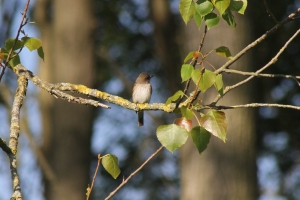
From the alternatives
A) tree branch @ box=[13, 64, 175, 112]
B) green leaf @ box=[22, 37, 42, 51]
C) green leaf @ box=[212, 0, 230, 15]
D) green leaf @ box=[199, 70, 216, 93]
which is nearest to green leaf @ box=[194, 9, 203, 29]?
green leaf @ box=[212, 0, 230, 15]

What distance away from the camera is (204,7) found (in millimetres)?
2279

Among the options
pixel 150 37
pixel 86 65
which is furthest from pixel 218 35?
pixel 150 37

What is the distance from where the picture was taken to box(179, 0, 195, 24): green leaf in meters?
2.36

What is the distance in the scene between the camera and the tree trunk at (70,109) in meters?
8.41

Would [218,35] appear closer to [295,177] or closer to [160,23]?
[160,23]

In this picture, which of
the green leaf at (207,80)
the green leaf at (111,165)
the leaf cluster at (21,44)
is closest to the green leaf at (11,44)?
the leaf cluster at (21,44)

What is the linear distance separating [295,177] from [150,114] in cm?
339

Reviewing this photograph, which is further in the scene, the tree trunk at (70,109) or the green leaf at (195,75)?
the tree trunk at (70,109)

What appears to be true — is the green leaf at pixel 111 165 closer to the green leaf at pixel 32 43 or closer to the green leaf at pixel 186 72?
the green leaf at pixel 186 72

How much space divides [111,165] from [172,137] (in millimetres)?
344

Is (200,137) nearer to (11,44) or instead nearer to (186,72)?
(186,72)

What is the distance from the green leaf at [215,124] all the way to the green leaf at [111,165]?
0.43 meters

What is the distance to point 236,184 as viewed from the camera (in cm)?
601

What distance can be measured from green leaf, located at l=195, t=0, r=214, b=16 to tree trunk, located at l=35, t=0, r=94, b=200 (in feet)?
21.0
